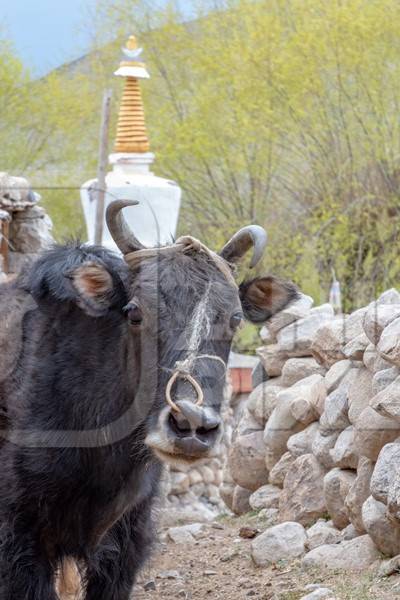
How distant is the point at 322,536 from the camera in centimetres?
654

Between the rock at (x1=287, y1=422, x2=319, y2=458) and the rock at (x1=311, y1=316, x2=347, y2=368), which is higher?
the rock at (x1=311, y1=316, x2=347, y2=368)

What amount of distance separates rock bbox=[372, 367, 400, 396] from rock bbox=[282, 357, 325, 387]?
174 cm

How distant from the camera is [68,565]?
5.55 metres

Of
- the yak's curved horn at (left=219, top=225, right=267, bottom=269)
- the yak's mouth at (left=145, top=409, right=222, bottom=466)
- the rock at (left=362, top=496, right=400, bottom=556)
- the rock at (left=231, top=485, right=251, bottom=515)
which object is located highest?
the yak's curved horn at (left=219, top=225, right=267, bottom=269)

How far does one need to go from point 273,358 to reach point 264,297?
2.97 m

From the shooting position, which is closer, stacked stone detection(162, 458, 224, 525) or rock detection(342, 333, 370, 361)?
rock detection(342, 333, 370, 361)

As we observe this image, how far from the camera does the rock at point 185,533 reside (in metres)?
7.62

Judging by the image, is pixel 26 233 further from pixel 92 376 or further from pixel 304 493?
pixel 92 376

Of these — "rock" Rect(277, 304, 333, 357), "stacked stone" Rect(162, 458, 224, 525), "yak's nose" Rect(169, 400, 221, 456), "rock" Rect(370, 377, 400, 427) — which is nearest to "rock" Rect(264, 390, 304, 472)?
"rock" Rect(277, 304, 333, 357)

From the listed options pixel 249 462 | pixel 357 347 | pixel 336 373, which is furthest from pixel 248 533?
pixel 357 347

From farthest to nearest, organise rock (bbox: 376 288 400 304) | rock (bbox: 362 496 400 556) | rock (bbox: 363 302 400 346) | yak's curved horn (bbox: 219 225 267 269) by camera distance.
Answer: rock (bbox: 376 288 400 304), rock (bbox: 363 302 400 346), rock (bbox: 362 496 400 556), yak's curved horn (bbox: 219 225 267 269)

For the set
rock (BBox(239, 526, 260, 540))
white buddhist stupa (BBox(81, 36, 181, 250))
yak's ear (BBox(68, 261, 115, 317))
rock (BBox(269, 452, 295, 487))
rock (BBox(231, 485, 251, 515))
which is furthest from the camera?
white buddhist stupa (BBox(81, 36, 181, 250))

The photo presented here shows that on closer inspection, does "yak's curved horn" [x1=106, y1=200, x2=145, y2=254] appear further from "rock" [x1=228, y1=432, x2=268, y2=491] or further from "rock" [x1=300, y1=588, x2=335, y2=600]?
"rock" [x1=228, y1=432, x2=268, y2=491]

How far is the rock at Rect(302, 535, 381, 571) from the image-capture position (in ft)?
Answer: 19.6
